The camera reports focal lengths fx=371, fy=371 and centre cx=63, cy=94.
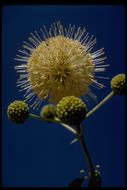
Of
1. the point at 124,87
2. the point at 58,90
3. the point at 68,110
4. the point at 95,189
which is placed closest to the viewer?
the point at 95,189

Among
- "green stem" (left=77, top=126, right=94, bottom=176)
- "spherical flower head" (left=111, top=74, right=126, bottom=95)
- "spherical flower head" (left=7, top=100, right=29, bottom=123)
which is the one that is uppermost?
"spherical flower head" (left=111, top=74, right=126, bottom=95)

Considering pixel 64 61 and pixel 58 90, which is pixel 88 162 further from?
pixel 64 61

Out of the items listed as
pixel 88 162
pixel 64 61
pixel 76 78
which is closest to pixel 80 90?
pixel 76 78

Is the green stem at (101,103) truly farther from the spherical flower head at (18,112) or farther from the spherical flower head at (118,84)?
the spherical flower head at (18,112)

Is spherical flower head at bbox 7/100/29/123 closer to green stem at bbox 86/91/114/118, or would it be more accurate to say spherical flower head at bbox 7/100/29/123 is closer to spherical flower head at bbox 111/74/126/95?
green stem at bbox 86/91/114/118

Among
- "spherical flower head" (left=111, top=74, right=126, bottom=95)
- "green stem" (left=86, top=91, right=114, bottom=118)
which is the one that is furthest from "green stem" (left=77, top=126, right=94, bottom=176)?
"spherical flower head" (left=111, top=74, right=126, bottom=95)

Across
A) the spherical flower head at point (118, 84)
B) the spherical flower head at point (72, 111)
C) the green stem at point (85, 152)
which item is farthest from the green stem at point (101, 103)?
the green stem at point (85, 152)
